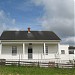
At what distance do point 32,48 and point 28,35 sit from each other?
246 cm

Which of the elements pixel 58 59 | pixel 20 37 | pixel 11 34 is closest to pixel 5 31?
pixel 11 34

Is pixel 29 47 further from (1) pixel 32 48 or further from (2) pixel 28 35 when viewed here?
(2) pixel 28 35

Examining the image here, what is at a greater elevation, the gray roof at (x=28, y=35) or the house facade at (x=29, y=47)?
the gray roof at (x=28, y=35)

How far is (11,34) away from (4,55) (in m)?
4.76

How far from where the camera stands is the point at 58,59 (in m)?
32.9

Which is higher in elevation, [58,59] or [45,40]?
[45,40]

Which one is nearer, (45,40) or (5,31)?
(45,40)

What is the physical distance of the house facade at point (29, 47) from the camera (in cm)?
3331

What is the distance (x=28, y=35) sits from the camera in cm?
3622

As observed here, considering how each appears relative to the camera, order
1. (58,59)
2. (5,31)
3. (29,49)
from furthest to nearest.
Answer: (5,31), (29,49), (58,59)

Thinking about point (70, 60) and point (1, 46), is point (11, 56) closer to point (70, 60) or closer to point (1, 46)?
point (1, 46)

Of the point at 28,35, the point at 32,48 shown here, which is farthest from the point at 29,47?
the point at 28,35

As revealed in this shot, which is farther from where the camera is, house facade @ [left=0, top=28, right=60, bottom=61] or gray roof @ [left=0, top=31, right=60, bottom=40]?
gray roof @ [left=0, top=31, right=60, bottom=40]

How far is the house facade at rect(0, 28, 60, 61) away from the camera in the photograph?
1312 inches
